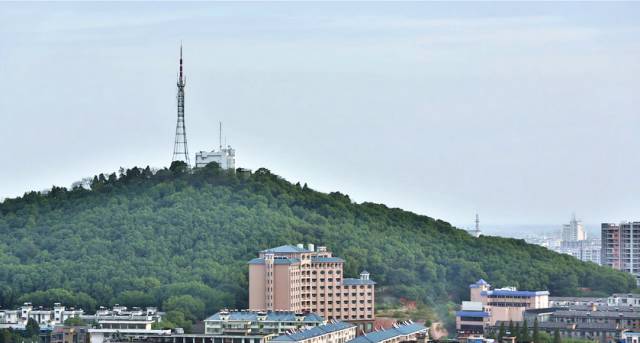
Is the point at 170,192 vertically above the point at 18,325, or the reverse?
the point at 170,192

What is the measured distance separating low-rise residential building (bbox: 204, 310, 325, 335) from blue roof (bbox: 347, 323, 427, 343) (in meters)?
1.77

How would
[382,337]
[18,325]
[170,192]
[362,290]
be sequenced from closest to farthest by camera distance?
[382,337] → [18,325] → [362,290] → [170,192]

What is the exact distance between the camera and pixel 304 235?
188 feet

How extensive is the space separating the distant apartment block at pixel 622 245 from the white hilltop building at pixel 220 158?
18.4 m

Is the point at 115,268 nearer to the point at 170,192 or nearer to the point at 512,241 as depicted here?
the point at 170,192

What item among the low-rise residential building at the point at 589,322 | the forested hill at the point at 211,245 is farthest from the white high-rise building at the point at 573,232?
the low-rise residential building at the point at 589,322

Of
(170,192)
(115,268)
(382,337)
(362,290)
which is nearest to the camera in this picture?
(382,337)

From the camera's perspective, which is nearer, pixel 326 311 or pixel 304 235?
pixel 326 311

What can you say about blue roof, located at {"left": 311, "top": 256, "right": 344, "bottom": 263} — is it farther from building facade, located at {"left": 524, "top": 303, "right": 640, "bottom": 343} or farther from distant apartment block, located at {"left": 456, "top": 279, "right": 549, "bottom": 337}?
building facade, located at {"left": 524, "top": 303, "right": 640, "bottom": 343}

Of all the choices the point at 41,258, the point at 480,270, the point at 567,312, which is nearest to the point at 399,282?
the point at 480,270

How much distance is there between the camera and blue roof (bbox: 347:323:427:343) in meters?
42.7

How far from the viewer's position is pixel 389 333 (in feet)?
146

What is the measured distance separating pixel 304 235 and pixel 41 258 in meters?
7.97

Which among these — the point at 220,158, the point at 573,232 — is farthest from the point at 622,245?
the point at 573,232
